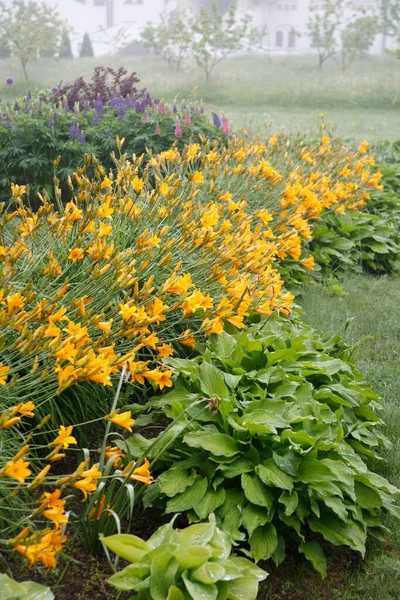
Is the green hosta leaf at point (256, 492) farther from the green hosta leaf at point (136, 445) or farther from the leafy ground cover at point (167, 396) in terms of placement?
the green hosta leaf at point (136, 445)

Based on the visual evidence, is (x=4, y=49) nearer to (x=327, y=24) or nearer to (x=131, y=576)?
(x=327, y=24)

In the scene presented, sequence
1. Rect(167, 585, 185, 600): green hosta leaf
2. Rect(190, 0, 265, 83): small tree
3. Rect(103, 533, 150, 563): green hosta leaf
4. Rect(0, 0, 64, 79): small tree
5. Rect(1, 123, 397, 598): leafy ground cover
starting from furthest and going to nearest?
1. Rect(190, 0, 265, 83): small tree
2. Rect(0, 0, 64, 79): small tree
3. Rect(1, 123, 397, 598): leafy ground cover
4. Rect(103, 533, 150, 563): green hosta leaf
5. Rect(167, 585, 185, 600): green hosta leaf

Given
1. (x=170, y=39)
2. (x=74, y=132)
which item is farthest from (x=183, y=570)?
(x=170, y=39)

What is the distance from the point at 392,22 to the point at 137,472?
113 feet

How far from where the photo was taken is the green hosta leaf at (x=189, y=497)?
216 centimetres

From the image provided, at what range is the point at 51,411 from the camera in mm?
2434

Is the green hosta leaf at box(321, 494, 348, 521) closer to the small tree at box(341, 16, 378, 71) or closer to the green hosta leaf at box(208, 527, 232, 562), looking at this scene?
the green hosta leaf at box(208, 527, 232, 562)

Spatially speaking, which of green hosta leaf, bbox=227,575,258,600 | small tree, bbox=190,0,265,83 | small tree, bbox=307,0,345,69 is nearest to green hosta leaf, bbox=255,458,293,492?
→ green hosta leaf, bbox=227,575,258,600

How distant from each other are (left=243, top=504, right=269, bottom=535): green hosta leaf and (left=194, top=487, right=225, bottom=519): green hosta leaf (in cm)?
9

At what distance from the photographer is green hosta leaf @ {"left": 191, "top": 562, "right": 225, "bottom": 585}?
1733 mm

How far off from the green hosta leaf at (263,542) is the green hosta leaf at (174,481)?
0.90ft

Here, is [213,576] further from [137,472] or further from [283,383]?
[283,383]

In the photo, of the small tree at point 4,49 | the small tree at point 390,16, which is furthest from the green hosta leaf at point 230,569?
the small tree at point 390,16

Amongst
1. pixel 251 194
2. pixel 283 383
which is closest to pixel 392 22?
pixel 251 194
